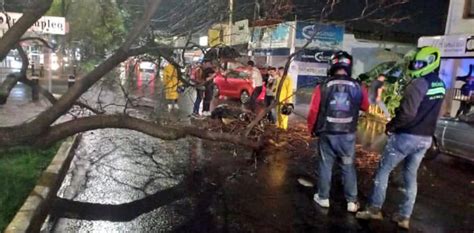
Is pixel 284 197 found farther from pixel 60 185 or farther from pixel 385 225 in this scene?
pixel 60 185

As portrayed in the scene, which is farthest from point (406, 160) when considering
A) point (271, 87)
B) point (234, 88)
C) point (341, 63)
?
point (234, 88)

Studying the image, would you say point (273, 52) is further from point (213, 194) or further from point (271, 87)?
point (213, 194)

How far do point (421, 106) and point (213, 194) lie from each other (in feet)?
9.36

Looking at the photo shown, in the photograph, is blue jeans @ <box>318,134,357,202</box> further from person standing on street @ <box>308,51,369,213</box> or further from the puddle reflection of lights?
the puddle reflection of lights

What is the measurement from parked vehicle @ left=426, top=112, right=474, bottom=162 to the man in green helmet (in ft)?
13.9

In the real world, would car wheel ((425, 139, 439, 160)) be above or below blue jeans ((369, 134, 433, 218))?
below

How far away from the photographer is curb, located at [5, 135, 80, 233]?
4363 millimetres

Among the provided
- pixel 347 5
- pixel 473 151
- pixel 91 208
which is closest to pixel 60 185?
pixel 91 208

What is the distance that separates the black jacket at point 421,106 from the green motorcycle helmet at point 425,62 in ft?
0.21

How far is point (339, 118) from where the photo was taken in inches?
211

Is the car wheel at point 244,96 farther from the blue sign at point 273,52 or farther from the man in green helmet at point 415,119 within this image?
the man in green helmet at point 415,119

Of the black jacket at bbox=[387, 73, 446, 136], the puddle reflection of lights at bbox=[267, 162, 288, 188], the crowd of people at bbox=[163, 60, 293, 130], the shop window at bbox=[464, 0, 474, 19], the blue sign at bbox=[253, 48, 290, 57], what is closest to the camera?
the black jacket at bbox=[387, 73, 446, 136]

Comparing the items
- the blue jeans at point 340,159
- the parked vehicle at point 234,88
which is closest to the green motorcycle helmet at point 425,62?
the blue jeans at point 340,159

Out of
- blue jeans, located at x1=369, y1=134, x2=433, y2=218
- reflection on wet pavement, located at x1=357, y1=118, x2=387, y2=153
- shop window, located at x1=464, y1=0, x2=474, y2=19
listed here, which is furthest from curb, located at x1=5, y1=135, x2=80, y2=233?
shop window, located at x1=464, y1=0, x2=474, y2=19
